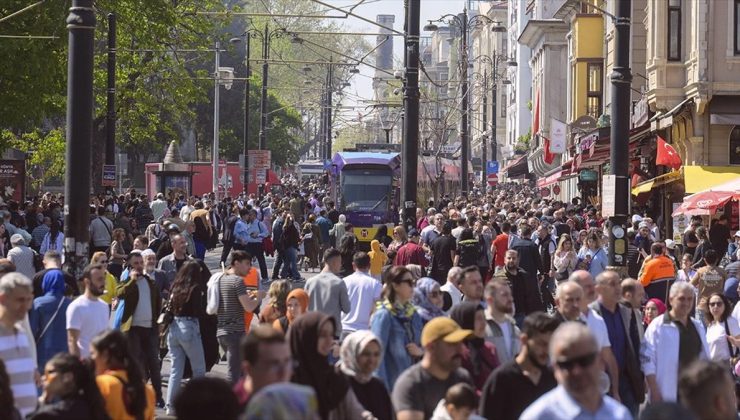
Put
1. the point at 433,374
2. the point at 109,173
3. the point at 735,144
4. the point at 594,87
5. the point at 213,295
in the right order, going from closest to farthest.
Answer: the point at 433,374
the point at 213,295
the point at 735,144
the point at 109,173
the point at 594,87

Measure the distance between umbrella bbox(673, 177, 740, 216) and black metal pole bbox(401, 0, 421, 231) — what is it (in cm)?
485

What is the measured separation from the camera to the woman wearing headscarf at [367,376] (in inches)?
344

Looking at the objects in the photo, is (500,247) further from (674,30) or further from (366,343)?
(366,343)

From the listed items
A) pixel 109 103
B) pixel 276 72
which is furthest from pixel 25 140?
pixel 276 72

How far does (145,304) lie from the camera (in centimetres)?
1438

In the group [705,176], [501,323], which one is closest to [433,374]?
[501,323]

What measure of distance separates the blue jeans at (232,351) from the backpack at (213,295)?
0.26m

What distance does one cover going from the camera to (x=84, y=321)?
475 inches

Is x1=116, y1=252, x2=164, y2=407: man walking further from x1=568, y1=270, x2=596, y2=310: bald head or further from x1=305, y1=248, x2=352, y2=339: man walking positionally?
x1=568, y1=270, x2=596, y2=310: bald head

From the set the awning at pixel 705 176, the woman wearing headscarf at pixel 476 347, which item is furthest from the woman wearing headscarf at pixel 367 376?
the awning at pixel 705 176

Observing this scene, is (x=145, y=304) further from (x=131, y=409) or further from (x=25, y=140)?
(x=25, y=140)

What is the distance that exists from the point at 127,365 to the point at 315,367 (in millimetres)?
1025

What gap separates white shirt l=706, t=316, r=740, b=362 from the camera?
13836 mm

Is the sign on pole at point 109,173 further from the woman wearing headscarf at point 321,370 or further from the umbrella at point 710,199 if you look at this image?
the woman wearing headscarf at point 321,370
